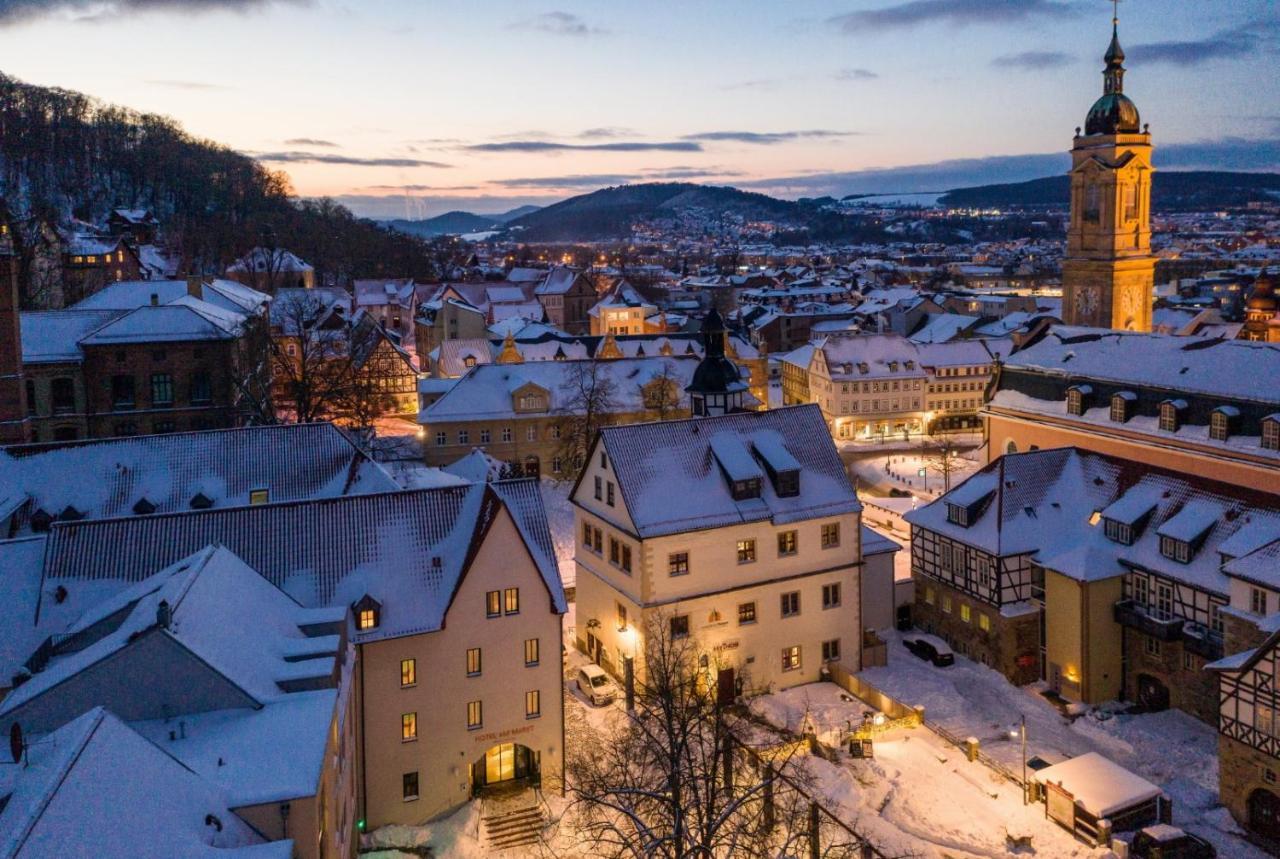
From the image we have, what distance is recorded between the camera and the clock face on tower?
74.7 m

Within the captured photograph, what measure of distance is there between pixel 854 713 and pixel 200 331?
44060mm

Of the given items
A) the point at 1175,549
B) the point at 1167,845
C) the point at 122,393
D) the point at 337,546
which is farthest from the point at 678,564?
the point at 122,393

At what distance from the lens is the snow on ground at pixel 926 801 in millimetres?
27750

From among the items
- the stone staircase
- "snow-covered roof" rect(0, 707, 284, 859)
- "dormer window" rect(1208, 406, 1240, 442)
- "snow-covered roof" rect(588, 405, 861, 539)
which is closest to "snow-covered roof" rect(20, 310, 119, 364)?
"snow-covered roof" rect(588, 405, 861, 539)

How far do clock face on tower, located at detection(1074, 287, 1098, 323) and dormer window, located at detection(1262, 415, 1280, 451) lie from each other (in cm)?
3664

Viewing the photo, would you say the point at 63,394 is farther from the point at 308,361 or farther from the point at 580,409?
the point at 580,409

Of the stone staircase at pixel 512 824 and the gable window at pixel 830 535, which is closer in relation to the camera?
the stone staircase at pixel 512 824

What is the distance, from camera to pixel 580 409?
69438 mm

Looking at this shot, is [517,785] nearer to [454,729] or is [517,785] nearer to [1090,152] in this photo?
[454,729]

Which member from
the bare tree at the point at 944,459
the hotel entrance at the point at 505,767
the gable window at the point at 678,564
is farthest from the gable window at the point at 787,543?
the bare tree at the point at 944,459

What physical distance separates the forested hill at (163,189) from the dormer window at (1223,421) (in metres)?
119

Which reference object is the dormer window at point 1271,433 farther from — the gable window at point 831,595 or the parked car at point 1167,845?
the parked car at point 1167,845

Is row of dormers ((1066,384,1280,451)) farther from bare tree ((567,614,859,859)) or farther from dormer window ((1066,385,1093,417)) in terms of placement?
bare tree ((567,614,859,859))

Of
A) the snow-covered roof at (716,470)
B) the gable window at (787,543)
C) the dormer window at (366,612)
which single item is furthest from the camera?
the gable window at (787,543)
